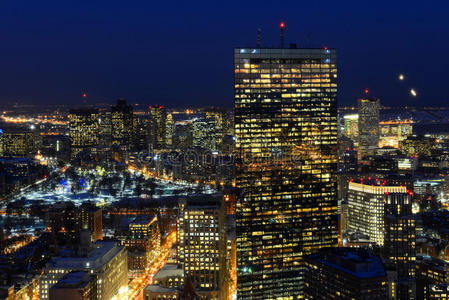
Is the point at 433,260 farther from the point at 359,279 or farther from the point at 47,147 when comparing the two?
the point at 47,147

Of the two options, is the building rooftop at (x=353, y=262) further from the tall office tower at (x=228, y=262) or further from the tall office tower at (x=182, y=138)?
the tall office tower at (x=182, y=138)

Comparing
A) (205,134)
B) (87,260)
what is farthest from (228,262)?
(205,134)

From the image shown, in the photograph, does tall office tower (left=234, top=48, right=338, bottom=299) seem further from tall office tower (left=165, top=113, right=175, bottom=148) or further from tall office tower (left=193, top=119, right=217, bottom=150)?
tall office tower (left=165, top=113, right=175, bottom=148)

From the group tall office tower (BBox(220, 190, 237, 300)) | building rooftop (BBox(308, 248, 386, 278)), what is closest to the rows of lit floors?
tall office tower (BBox(220, 190, 237, 300))

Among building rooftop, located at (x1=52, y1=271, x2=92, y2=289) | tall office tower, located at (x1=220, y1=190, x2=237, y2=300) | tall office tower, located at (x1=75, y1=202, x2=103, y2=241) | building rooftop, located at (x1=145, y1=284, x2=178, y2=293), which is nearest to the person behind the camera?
building rooftop, located at (x1=52, y1=271, x2=92, y2=289)

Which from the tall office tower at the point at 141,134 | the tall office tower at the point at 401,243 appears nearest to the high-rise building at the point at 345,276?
the tall office tower at the point at 401,243

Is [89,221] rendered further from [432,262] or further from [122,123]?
[122,123]

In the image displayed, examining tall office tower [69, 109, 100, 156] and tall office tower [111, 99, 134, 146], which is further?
tall office tower [111, 99, 134, 146]

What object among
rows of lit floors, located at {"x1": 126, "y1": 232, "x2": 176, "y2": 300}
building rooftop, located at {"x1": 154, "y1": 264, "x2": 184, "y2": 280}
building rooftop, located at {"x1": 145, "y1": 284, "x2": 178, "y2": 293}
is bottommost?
rows of lit floors, located at {"x1": 126, "y1": 232, "x2": 176, "y2": 300}
